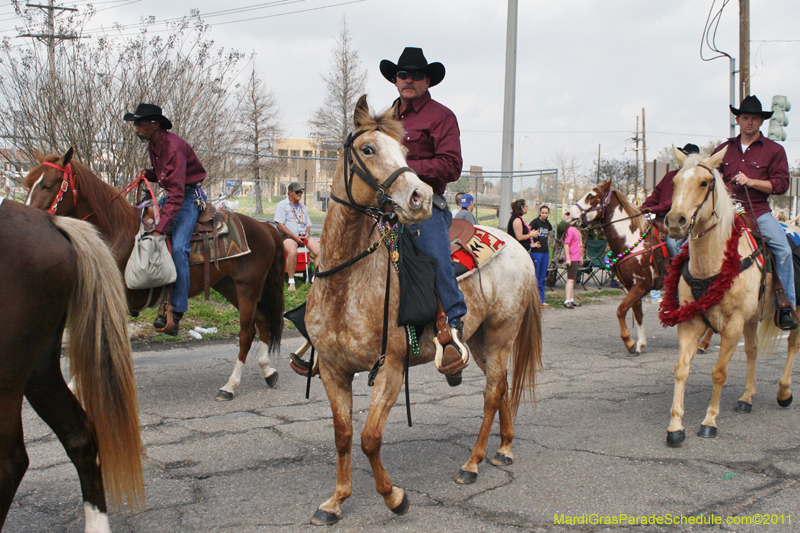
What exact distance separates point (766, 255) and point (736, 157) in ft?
A: 3.26

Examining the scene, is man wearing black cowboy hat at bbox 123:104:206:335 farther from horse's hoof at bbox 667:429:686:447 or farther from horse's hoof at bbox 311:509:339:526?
horse's hoof at bbox 667:429:686:447

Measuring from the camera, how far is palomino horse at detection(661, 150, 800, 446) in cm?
489

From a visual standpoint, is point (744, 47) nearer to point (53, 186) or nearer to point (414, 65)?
point (414, 65)

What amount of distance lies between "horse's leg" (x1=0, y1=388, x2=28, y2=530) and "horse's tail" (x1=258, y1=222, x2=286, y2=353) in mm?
4067

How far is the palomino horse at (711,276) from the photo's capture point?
4895 millimetres

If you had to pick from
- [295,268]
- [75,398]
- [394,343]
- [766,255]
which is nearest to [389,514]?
[394,343]

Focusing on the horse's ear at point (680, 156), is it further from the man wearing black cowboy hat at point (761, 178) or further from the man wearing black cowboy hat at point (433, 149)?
the man wearing black cowboy hat at point (433, 149)

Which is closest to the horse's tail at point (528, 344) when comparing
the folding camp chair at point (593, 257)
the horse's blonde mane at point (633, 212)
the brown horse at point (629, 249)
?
the brown horse at point (629, 249)

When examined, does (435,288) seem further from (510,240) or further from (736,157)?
(736,157)

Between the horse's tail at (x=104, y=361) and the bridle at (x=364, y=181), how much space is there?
1.27 m

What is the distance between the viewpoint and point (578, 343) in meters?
9.08

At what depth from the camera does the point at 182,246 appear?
6.07m

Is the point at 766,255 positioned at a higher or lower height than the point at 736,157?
lower

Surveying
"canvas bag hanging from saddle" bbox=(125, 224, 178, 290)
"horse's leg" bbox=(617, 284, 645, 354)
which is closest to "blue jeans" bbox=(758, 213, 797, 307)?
"horse's leg" bbox=(617, 284, 645, 354)
